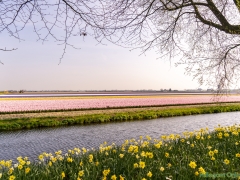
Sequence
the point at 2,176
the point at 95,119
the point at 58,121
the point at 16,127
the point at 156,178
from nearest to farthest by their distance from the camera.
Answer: the point at 156,178 < the point at 2,176 < the point at 16,127 < the point at 58,121 < the point at 95,119

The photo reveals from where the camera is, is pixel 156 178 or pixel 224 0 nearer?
pixel 156 178

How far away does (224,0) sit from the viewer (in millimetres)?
9359

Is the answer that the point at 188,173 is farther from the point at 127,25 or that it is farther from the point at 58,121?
the point at 58,121

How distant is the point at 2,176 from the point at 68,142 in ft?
29.9

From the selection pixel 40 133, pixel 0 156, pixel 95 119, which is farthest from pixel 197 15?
pixel 95 119

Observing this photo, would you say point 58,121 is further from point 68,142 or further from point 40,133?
point 68,142

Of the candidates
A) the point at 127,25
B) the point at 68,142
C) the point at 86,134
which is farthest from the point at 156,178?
the point at 86,134

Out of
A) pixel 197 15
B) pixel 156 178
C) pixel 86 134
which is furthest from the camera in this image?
pixel 86 134

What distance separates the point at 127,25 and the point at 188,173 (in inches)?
196

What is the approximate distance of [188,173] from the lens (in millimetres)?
4152

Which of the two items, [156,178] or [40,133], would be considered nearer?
[156,178]

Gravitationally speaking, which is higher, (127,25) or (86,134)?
(127,25)

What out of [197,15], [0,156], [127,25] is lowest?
[0,156]

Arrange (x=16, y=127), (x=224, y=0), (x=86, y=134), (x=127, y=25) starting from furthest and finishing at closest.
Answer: (x=16, y=127), (x=86, y=134), (x=224, y=0), (x=127, y=25)
